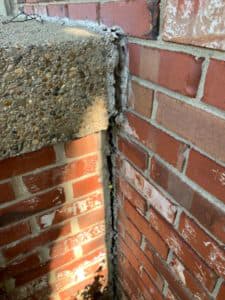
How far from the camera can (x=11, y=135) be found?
0.67 metres

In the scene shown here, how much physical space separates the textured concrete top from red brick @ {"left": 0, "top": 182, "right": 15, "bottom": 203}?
5.1 inches

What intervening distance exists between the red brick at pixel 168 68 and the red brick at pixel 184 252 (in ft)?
1.34

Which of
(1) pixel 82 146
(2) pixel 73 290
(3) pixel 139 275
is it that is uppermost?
(1) pixel 82 146

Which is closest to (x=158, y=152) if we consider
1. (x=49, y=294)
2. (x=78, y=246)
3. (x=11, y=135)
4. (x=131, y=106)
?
(x=131, y=106)

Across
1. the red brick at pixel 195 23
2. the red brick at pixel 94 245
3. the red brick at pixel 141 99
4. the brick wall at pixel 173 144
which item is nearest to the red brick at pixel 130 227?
the brick wall at pixel 173 144

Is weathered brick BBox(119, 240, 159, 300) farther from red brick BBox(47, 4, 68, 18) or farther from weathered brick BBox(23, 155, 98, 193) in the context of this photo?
red brick BBox(47, 4, 68, 18)

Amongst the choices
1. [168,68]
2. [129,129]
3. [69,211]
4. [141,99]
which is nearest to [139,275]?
[69,211]

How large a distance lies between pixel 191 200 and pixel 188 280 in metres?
0.28

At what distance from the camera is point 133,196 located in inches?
36.1

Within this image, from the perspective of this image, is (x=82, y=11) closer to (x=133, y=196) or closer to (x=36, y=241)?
(x=133, y=196)

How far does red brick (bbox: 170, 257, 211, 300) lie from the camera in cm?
72

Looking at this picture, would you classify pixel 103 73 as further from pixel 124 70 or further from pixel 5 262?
pixel 5 262

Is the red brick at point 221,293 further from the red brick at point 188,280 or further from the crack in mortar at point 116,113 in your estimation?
the crack in mortar at point 116,113

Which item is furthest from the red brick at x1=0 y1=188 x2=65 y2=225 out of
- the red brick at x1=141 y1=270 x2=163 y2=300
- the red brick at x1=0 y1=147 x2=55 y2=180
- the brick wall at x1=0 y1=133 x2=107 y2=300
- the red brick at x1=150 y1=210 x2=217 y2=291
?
the red brick at x1=141 y1=270 x2=163 y2=300
